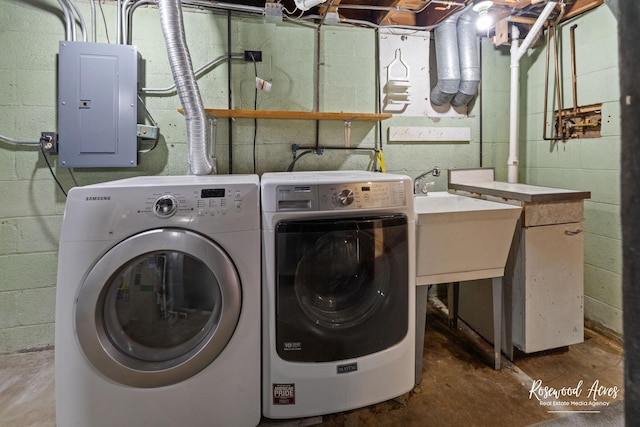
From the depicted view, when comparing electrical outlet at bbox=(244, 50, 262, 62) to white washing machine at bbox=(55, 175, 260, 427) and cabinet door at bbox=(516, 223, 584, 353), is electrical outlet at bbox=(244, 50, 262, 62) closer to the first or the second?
white washing machine at bbox=(55, 175, 260, 427)

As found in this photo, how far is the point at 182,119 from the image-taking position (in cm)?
211

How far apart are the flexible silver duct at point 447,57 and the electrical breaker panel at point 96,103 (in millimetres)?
2019

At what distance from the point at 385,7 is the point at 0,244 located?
282cm

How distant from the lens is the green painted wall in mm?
1898

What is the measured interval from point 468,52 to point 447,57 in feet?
0.51

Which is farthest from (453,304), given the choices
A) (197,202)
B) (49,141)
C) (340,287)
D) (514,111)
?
(49,141)

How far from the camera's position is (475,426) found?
55.4 inches

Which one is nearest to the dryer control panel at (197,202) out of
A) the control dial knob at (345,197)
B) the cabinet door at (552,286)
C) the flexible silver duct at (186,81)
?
the control dial knob at (345,197)

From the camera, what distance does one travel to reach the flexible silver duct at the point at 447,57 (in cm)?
227

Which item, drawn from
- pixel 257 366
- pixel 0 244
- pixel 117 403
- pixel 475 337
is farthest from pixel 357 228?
pixel 0 244

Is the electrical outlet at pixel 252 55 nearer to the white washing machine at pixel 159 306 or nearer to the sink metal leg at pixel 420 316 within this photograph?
the white washing machine at pixel 159 306

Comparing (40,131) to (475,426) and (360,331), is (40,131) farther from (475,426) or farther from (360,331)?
(475,426)

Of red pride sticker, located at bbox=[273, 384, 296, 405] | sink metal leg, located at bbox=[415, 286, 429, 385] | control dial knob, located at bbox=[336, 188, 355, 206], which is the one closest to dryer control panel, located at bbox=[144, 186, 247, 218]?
control dial knob, located at bbox=[336, 188, 355, 206]

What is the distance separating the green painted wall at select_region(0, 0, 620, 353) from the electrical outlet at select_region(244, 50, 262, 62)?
44 mm
